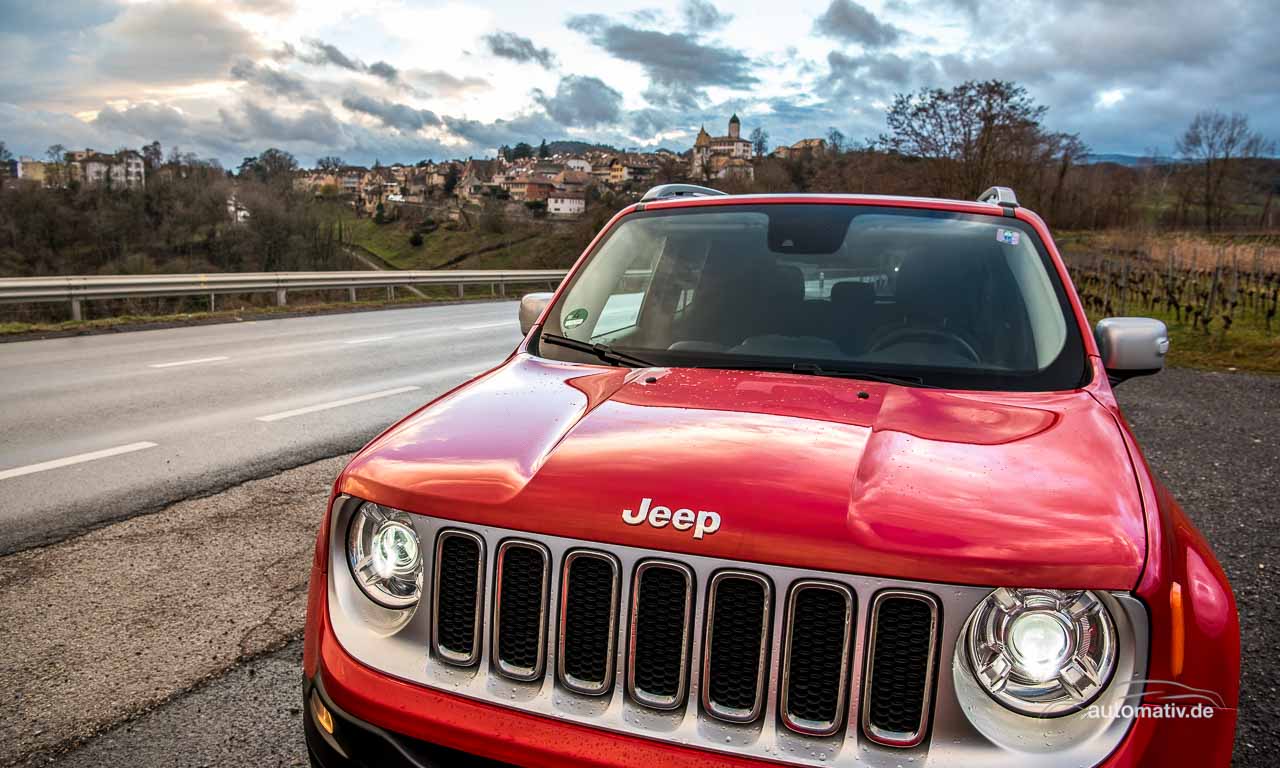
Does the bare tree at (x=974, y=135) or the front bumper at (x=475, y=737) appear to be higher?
the bare tree at (x=974, y=135)

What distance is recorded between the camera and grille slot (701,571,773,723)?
5.33 feet

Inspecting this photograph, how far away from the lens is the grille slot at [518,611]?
177 cm

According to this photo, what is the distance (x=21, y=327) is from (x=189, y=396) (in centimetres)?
876

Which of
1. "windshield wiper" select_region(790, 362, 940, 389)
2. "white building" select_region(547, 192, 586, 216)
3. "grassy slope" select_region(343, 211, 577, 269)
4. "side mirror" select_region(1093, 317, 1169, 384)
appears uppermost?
"white building" select_region(547, 192, 586, 216)

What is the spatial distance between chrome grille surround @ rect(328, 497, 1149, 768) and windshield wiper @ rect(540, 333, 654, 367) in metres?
1.20

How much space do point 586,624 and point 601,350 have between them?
1431 millimetres

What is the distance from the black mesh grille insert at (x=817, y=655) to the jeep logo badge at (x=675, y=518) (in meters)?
0.20

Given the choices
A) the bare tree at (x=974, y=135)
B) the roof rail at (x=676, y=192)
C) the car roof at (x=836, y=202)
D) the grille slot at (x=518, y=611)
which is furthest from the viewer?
the bare tree at (x=974, y=135)

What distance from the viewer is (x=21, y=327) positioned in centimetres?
1535

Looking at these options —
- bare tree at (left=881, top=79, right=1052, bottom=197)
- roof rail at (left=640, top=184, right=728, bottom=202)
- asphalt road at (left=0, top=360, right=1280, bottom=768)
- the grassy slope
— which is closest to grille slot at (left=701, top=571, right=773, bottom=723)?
asphalt road at (left=0, top=360, right=1280, bottom=768)

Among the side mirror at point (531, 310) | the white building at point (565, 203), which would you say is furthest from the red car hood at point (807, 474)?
the white building at point (565, 203)

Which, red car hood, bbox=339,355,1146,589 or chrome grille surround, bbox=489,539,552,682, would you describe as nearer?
red car hood, bbox=339,355,1146,589

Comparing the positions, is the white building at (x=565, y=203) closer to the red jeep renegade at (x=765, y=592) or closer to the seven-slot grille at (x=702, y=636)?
the red jeep renegade at (x=765, y=592)

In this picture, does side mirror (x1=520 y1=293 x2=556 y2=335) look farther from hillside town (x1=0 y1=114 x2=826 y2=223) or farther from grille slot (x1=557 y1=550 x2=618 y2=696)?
hillside town (x1=0 y1=114 x2=826 y2=223)
